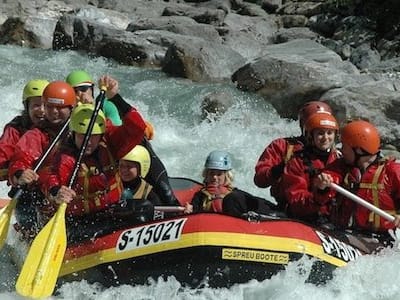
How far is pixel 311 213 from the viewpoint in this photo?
514 centimetres

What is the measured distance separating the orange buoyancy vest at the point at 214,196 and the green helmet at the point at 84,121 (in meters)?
0.89

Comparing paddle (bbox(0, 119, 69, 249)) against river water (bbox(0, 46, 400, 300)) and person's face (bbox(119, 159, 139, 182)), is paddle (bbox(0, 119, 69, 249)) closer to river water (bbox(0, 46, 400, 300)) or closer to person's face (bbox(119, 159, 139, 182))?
river water (bbox(0, 46, 400, 300))

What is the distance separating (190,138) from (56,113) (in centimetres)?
467

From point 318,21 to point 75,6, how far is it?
6.03 meters

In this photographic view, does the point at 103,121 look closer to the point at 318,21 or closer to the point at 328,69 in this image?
the point at 328,69

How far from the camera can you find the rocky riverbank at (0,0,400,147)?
34.1ft

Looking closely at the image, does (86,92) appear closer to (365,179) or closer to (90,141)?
(90,141)

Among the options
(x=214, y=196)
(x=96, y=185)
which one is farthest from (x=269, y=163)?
(x=96, y=185)

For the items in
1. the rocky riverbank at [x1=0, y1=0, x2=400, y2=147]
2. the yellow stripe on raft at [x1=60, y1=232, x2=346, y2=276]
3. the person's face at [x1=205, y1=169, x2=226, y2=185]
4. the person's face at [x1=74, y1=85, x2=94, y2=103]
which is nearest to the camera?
the yellow stripe on raft at [x1=60, y1=232, x2=346, y2=276]

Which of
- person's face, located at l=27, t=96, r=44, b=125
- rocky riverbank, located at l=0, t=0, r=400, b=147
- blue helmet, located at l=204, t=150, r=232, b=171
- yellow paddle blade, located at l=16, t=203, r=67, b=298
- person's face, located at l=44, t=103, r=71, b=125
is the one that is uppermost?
person's face, located at l=44, t=103, r=71, b=125

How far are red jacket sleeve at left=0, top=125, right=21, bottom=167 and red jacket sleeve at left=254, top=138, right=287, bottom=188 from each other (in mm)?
1802

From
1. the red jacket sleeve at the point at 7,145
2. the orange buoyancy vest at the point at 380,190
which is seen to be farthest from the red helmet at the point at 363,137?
the red jacket sleeve at the point at 7,145

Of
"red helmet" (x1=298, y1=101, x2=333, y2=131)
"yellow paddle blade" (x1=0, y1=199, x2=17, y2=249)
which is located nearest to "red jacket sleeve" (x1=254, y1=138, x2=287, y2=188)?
"red helmet" (x1=298, y1=101, x2=333, y2=131)

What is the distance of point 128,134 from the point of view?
191 inches
